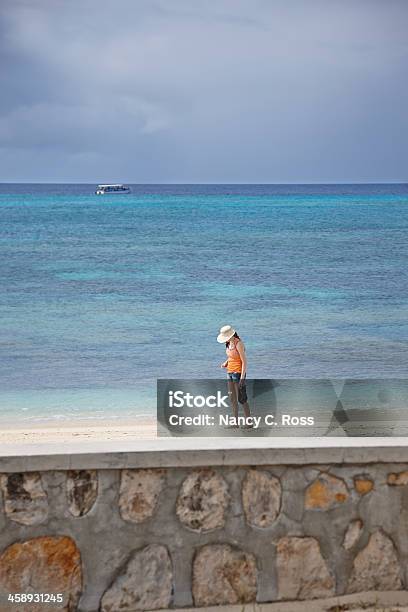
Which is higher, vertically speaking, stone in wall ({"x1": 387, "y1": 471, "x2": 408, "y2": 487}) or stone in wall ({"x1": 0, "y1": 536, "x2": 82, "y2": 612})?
stone in wall ({"x1": 387, "y1": 471, "x2": 408, "y2": 487})

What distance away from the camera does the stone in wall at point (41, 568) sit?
154 inches

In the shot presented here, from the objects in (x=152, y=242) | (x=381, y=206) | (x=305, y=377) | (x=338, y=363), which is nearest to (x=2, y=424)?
(x=305, y=377)

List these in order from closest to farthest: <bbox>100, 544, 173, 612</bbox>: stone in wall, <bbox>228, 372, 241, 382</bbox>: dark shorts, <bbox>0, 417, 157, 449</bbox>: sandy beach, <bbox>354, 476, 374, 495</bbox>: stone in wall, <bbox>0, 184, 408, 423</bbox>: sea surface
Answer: <bbox>100, 544, 173, 612</bbox>: stone in wall, <bbox>354, 476, 374, 495</bbox>: stone in wall, <bbox>228, 372, 241, 382</bbox>: dark shorts, <bbox>0, 417, 157, 449</bbox>: sandy beach, <bbox>0, 184, 408, 423</bbox>: sea surface

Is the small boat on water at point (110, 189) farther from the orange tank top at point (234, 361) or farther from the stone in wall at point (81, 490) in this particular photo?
the stone in wall at point (81, 490)

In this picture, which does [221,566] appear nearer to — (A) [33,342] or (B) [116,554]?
(B) [116,554]

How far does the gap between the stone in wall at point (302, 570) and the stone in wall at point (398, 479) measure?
379 millimetres

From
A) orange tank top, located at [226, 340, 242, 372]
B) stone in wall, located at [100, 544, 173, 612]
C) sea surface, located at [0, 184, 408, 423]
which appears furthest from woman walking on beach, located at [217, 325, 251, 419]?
stone in wall, located at [100, 544, 173, 612]

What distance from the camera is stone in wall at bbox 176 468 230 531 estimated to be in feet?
13.2

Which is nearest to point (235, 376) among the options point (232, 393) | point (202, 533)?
point (232, 393)

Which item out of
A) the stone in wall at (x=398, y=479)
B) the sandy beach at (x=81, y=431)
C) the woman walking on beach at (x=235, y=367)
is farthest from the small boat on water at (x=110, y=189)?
the stone in wall at (x=398, y=479)

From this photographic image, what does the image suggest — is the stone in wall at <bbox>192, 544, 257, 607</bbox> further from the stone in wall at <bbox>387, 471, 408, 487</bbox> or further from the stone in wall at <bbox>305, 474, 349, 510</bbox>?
the stone in wall at <bbox>387, 471, 408, 487</bbox>

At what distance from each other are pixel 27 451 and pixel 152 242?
220 ft

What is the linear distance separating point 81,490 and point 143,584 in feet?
1.46

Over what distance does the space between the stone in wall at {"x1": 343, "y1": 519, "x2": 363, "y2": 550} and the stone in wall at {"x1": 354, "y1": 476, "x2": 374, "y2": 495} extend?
12 centimetres
